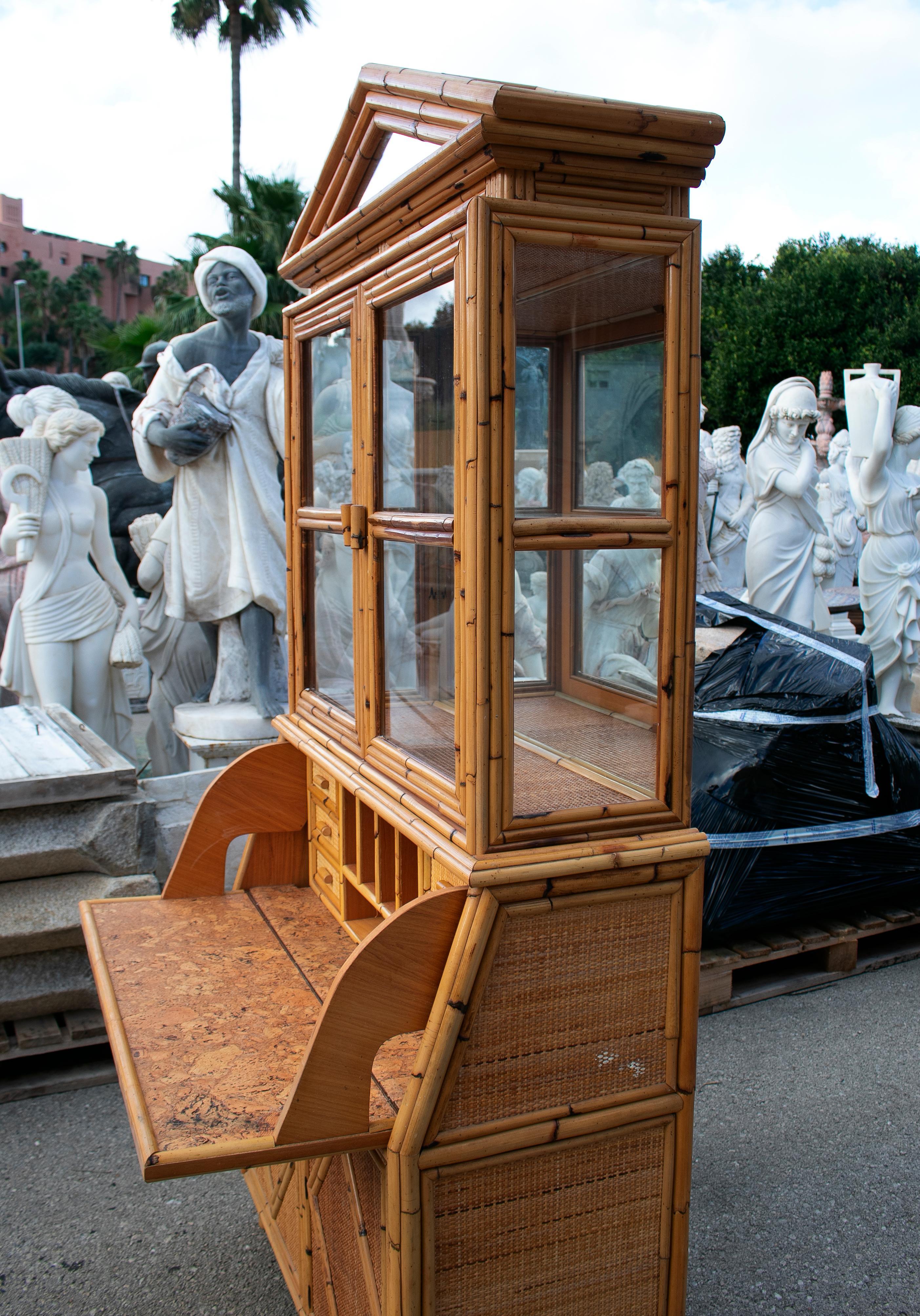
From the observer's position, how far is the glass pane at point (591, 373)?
164cm

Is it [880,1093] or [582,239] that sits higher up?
[582,239]

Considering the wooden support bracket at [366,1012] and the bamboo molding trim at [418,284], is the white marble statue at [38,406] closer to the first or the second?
the bamboo molding trim at [418,284]

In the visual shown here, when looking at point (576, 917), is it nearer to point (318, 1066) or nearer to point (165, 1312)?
point (318, 1066)

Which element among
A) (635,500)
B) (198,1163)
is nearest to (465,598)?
(635,500)

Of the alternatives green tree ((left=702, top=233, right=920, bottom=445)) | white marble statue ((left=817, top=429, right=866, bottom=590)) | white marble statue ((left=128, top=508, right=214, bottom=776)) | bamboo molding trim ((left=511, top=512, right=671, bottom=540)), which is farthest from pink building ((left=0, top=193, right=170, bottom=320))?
bamboo molding trim ((left=511, top=512, right=671, bottom=540))

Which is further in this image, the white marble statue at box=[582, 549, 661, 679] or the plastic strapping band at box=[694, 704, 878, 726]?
the plastic strapping band at box=[694, 704, 878, 726]

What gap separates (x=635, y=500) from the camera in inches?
68.3

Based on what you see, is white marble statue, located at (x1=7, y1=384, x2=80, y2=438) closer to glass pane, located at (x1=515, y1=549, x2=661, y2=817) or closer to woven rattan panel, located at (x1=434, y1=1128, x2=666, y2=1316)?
glass pane, located at (x1=515, y1=549, x2=661, y2=817)

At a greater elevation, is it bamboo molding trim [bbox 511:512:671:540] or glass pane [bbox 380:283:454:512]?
glass pane [bbox 380:283:454:512]

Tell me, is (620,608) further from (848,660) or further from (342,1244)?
(848,660)

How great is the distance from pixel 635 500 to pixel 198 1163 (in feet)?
4.02

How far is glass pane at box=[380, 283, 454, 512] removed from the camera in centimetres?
171

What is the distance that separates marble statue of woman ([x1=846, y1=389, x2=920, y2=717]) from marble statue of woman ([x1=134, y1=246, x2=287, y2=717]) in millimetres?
4298

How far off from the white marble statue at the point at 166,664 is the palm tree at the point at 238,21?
65.0 ft
